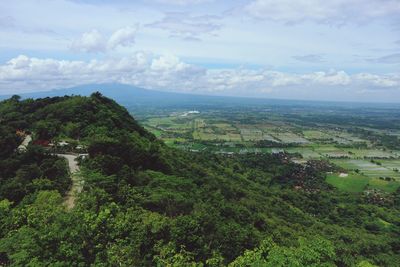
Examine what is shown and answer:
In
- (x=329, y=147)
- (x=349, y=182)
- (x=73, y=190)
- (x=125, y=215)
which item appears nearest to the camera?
(x=125, y=215)

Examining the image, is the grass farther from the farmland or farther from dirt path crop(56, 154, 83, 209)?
dirt path crop(56, 154, 83, 209)

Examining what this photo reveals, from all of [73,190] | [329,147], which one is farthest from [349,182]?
[73,190]

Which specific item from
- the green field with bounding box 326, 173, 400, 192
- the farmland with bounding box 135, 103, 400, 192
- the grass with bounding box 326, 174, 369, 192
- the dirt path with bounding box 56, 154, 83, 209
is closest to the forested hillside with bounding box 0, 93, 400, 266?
the dirt path with bounding box 56, 154, 83, 209

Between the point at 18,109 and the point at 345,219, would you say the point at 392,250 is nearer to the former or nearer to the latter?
the point at 345,219

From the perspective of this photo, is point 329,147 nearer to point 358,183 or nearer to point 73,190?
point 358,183

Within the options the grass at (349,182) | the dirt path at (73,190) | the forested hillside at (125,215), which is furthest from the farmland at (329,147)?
the dirt path at (73,190)

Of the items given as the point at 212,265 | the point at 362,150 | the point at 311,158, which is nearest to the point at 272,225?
the point at 212,265

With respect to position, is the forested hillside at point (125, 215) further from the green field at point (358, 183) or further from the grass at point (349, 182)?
the green field at point (358, 183)

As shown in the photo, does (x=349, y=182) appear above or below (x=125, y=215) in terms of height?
Answer: below
